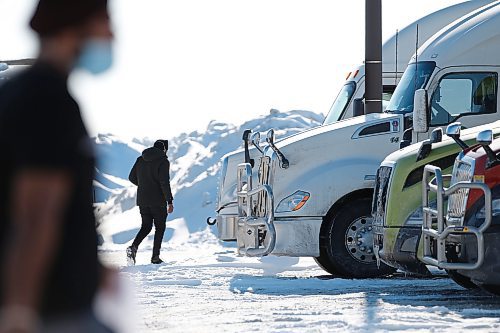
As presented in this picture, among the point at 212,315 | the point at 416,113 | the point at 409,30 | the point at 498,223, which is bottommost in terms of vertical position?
the point at 212,315

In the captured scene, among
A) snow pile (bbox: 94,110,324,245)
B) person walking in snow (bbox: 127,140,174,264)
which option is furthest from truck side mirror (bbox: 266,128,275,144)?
snow pile (bbox: 94,110,324,245)

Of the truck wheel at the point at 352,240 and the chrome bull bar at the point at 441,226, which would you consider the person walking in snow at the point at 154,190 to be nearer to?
the truck wheel at the point at 352,240

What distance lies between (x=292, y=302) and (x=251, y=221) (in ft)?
8.24

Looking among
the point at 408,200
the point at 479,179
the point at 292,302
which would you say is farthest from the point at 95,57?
the point at 408,200

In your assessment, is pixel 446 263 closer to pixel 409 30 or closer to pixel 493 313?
pixel 493 313

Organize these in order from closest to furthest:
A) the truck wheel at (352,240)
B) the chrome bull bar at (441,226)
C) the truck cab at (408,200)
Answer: the chrome bull bar at (441,226) → the truck cab at (408,200) → the truck wheel at (352,240)

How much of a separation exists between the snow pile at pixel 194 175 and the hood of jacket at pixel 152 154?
11.9m

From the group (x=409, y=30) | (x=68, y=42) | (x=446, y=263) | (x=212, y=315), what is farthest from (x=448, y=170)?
(x=68, y=42)

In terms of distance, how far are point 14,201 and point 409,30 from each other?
1443 centimetres

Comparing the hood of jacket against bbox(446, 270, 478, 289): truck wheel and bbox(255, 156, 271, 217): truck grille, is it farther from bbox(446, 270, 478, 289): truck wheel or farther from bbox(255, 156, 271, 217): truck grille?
bbox(446, 270, 478, 289): truck wheel

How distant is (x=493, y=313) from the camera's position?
966cm

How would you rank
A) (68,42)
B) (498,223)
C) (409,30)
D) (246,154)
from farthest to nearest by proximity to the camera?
(409,30), (246,154), (498,223), (68,42)

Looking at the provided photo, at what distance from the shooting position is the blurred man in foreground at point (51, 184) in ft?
9.79

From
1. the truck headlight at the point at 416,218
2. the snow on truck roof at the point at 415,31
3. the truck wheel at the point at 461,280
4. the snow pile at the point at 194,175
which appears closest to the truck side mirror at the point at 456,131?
the truck headlight at the point at 416,218
